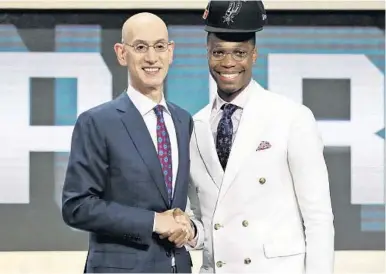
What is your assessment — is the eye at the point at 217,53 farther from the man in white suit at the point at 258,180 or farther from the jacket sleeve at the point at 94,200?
the jacket sleeve at the point at 94,200

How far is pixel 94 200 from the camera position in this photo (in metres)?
2.64

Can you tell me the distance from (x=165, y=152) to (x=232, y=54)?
0.42 m

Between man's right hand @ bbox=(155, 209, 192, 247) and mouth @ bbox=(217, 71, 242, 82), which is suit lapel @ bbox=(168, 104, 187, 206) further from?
mouth @ bbox=(217, 71, 242, 82)

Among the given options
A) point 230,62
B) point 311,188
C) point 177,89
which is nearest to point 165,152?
point 230,62

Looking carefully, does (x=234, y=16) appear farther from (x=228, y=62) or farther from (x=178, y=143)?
(x=178, y=143)

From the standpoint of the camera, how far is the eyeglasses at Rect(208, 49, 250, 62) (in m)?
2.81

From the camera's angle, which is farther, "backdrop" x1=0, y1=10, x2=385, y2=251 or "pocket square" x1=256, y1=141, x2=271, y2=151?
"backdrop" x1=0, y1=10, x2=385, y2=251

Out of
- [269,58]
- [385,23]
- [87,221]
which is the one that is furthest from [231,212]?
[385,23]

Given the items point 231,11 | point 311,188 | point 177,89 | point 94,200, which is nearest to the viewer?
point 94,200

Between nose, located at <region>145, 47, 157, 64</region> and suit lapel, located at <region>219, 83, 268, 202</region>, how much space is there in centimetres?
37

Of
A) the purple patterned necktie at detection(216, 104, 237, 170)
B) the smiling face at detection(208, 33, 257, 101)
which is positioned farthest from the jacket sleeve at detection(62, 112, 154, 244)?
the smiling face at detection(208, 33, 257, 101)

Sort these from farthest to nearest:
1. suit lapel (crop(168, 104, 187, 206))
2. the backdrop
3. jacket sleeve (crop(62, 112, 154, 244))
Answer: the backdrop
suit lapel (crop(168, 104, 187, 206))
jacket sleeve (crop(62, 112, 154, 244))

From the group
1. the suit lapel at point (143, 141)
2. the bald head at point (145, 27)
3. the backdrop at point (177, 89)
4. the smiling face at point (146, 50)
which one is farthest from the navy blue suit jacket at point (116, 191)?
the backdrop at point (177, 89)

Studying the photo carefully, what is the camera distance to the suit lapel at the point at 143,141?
8.80 ft
